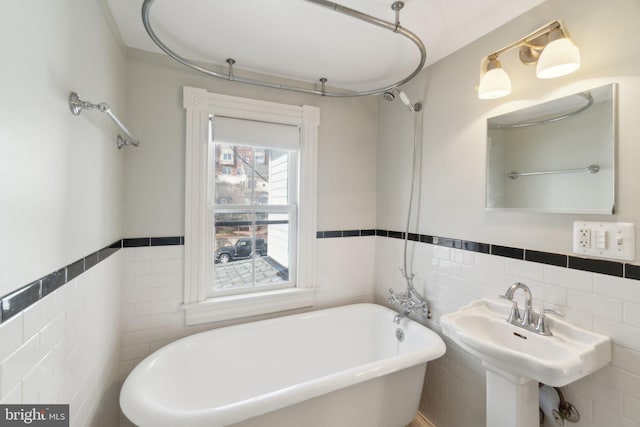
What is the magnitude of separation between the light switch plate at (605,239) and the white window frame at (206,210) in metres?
1.58

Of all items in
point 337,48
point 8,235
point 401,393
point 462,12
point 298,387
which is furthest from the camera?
point 337,48

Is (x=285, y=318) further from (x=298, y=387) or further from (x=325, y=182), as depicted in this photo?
(x=325, y=182)

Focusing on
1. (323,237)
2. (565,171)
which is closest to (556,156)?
(565,171)

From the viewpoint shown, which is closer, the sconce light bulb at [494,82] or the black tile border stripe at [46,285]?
the black tile border stripe at [46,285]

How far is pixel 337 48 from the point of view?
176 centimetres

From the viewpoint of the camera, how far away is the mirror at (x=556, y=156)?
1.16 meters

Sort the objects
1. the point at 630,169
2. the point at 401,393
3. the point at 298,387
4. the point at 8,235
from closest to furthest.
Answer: the point at 8,235 < the point at 630,169 < the point at 298,387 < the point at 401,393

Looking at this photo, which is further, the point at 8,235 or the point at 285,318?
the point at 285,318

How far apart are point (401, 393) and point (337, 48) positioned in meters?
2.11

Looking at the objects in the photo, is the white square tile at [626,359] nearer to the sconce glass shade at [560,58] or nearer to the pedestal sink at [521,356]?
the pedestal sink at [521,356]

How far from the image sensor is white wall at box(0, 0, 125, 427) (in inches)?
26.6

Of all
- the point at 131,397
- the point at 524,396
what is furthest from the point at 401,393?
the point at 131,397

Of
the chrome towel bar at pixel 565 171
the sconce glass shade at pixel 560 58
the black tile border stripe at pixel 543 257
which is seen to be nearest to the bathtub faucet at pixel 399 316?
the black tile border stripe at pixel 543 257

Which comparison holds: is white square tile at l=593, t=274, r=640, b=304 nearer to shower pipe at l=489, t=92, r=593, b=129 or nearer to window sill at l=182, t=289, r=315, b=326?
shower pipe at l=489, t=92, r=593, b=129
